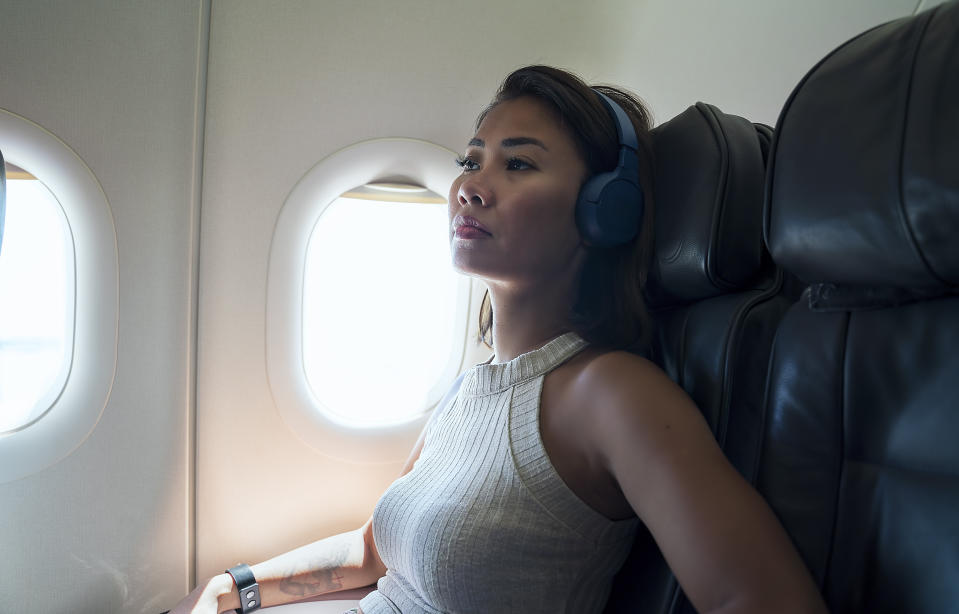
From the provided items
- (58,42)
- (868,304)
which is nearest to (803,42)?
(868,304)

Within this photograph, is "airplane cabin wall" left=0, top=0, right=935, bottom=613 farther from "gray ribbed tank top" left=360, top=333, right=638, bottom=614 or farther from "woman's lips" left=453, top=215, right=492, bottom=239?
"gray ribbed tank top" left=360, top=333, right=638, bottom=614

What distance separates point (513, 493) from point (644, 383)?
31cm

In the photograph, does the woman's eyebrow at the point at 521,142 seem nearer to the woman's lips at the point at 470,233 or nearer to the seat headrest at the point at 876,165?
the woman's lips at the point at 470,233

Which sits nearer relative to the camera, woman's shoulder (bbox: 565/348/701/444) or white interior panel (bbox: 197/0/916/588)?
woman's shoulder (bbox: 565/348/701/444)

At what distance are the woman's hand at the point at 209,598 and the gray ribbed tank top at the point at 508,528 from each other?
1.92 feet

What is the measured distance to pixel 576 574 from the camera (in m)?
1.16

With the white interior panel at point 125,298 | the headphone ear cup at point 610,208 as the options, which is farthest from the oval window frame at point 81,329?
the headphone ear cup at point 610,208

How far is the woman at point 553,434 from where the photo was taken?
35.8 inches

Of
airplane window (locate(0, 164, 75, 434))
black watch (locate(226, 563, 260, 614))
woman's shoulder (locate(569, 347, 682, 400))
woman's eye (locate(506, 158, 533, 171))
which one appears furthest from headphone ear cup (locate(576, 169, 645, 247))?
airplane window (locate(0, 164, 75, 434))

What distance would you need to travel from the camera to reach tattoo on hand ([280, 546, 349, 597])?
5.46ft

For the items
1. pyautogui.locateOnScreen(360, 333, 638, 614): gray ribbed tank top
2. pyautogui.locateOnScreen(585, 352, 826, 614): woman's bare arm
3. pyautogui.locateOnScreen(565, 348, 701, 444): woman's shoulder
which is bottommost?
pyautogui.locateOnScreen(360, 333, 638, 614): gray ribbed tank top

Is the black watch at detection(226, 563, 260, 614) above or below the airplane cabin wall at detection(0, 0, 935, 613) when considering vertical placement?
below

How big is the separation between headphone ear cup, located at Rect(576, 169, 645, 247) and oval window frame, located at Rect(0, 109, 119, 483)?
4.14 ft

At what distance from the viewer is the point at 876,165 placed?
0.77m
